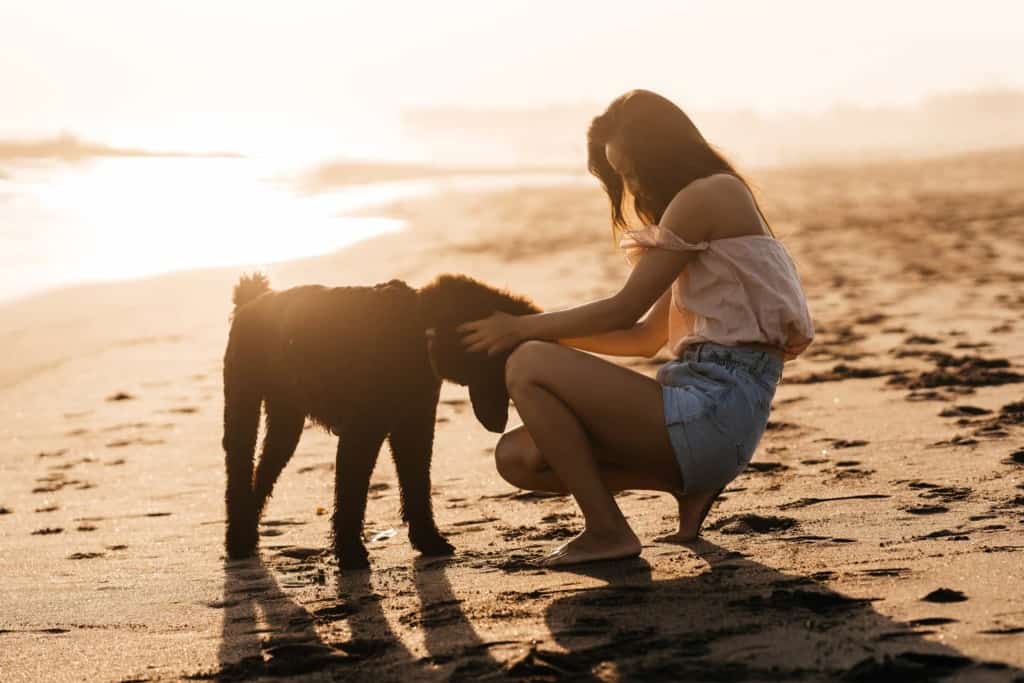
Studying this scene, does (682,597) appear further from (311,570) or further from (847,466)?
(847,466)

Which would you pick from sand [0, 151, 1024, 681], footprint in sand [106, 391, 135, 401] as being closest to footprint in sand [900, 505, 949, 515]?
sand [0, 151, 1024, 681]

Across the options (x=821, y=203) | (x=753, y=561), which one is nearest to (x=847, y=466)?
(x=753, y=561)

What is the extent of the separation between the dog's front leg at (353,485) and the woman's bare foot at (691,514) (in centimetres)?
109

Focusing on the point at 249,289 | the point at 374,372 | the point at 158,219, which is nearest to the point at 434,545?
the point at 374,372

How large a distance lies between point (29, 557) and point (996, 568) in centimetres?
351

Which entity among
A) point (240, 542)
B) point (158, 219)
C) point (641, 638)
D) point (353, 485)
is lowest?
point (240, 542)

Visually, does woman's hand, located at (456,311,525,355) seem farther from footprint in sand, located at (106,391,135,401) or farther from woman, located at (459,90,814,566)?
footprint in sand, located at (106,391,135,401)

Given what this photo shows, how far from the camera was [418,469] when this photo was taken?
485 centimetres

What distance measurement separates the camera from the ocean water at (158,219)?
15781 mm

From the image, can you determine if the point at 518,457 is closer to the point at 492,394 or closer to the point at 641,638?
the point at 492,394

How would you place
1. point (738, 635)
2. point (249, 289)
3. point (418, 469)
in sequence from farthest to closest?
point (249, 289) → point (418, 469) → point (738, 635)

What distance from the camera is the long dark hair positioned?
4.14 m

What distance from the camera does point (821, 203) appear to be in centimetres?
2602

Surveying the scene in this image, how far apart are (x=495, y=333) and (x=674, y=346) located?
1.96ft
